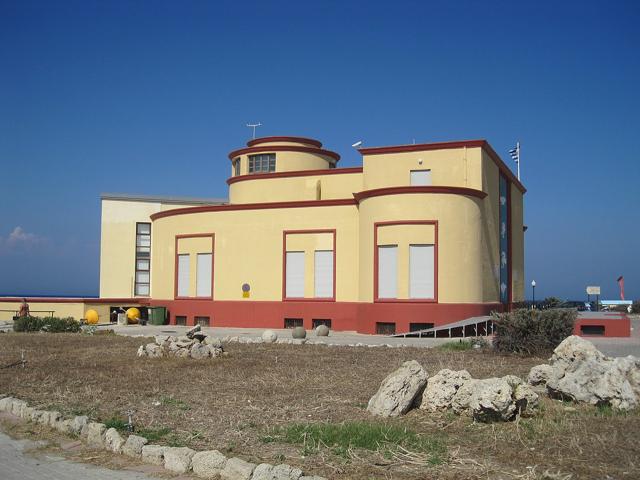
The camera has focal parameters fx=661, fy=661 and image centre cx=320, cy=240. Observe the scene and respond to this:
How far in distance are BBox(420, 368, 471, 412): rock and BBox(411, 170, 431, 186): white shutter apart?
21.1 metres

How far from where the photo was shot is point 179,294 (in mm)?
34844

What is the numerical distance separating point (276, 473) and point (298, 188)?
28924 millimetres

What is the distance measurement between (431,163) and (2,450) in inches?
976

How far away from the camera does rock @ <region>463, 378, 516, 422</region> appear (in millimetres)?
8898

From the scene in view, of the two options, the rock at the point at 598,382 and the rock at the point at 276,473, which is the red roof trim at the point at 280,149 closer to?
the rock at the point at 598,382

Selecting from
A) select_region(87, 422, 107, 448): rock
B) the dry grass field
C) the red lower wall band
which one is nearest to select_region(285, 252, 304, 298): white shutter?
the red lower wall band

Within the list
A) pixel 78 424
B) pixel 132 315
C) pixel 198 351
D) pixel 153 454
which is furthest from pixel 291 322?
pixel 153 454

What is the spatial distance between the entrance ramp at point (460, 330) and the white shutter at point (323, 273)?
17.1 feet

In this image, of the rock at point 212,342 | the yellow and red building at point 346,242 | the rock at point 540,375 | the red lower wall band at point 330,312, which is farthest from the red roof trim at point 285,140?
the rock at point 540,375

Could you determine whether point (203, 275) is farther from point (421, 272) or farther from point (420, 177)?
point (420, 177)

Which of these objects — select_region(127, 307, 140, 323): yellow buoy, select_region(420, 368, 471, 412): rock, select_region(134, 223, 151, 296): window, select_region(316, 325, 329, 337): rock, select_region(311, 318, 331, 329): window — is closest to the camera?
select_region(420, 368, 471, 412): rock

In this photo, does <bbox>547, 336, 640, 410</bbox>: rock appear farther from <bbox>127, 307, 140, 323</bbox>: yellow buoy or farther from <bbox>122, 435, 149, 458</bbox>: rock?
<bbox>127, 307, 140, 323</bbox>: yellow buoy

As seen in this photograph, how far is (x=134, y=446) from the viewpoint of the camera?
798 centimetres

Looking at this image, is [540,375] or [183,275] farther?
[183,275]
